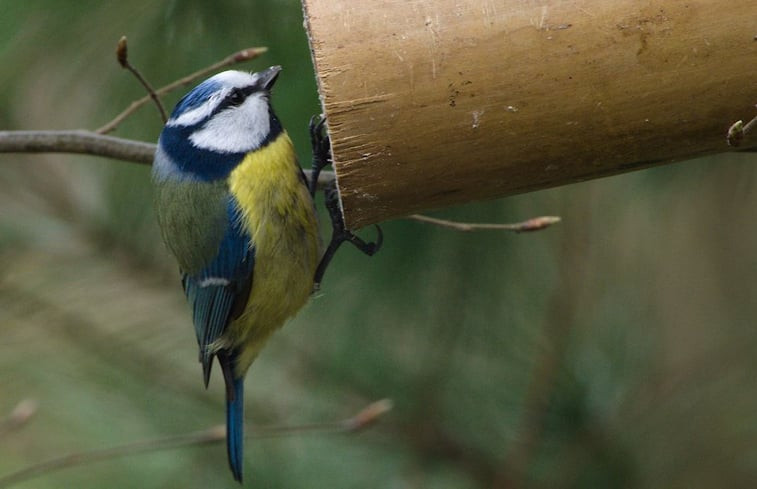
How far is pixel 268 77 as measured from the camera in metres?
0.98

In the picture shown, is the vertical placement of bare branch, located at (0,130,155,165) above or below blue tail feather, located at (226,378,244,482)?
above

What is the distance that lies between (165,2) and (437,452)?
59 cm

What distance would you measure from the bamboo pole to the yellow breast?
0.39 metres

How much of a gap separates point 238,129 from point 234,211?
89 millimetres

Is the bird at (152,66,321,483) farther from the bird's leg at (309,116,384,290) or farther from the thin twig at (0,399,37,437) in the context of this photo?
the thin twig at (0,399,37,437)

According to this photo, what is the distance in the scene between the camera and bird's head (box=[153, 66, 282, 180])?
101 cm

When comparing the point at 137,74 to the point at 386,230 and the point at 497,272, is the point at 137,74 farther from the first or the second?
the point at 497,272

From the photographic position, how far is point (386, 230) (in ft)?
Answer: 3.67

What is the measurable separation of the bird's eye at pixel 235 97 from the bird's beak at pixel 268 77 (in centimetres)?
5

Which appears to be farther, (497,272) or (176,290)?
(176,290)

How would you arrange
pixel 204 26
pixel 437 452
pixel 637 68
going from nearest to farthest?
1. pixel 637 68
2. pixel 204 26
3. pixel 437 452

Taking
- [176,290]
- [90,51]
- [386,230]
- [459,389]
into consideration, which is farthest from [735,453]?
[90,51]

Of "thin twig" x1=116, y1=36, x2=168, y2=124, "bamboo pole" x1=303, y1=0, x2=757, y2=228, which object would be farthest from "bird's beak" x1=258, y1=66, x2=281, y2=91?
"bamboo pole" x1=303, y1=0, x2=757, y2=228

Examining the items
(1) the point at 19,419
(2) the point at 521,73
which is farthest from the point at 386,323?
(2) the point at 521,73
